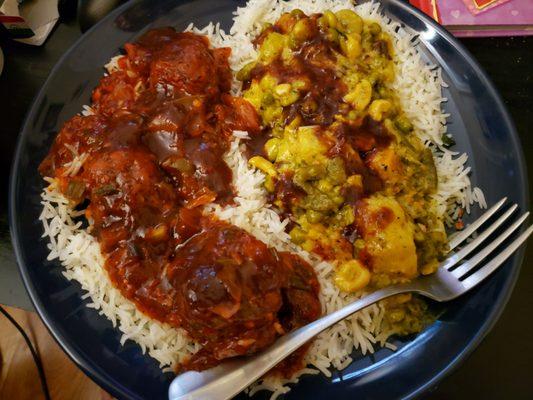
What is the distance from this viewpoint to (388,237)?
261 cm

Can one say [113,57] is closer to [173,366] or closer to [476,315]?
[173,366]

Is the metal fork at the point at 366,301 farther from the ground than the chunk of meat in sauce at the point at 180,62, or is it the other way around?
the chunk of meat in sauce at the point at 180,62

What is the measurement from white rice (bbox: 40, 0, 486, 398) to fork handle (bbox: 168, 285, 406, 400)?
0.22 meters

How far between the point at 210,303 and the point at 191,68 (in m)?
1.55

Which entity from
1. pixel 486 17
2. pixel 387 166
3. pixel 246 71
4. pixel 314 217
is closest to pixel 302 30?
pixel 246 71

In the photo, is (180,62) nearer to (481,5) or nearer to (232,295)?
(232,295)

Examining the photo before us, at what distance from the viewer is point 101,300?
2680 millimetres

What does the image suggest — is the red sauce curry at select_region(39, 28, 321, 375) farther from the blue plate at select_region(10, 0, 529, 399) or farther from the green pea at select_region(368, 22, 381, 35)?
the green pea at select_region(368, 22, 381, 35)

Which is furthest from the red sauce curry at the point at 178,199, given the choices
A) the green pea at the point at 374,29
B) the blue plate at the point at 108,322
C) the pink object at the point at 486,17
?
the pink object at the point at 486,17

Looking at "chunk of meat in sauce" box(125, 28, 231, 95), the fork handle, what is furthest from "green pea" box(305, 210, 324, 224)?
"chunk of meat in sauce" box(125, 28, 231, 95)

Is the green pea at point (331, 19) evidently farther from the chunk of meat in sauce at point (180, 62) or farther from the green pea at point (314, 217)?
the green pea at point (314, 217)

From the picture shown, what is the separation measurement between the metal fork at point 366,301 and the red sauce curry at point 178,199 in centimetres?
8

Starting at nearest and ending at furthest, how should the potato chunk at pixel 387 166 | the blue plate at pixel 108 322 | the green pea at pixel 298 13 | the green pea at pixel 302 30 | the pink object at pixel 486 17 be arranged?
1. the blue plate at pixel 108 322
2. the potato chunk at pixel 387 166
3. the green pea at pixel 302 30
4. the green pea at pixel 298 13
5. the pink object at pixel 486 17

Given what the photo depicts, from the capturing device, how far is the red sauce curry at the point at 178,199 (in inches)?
90.9
